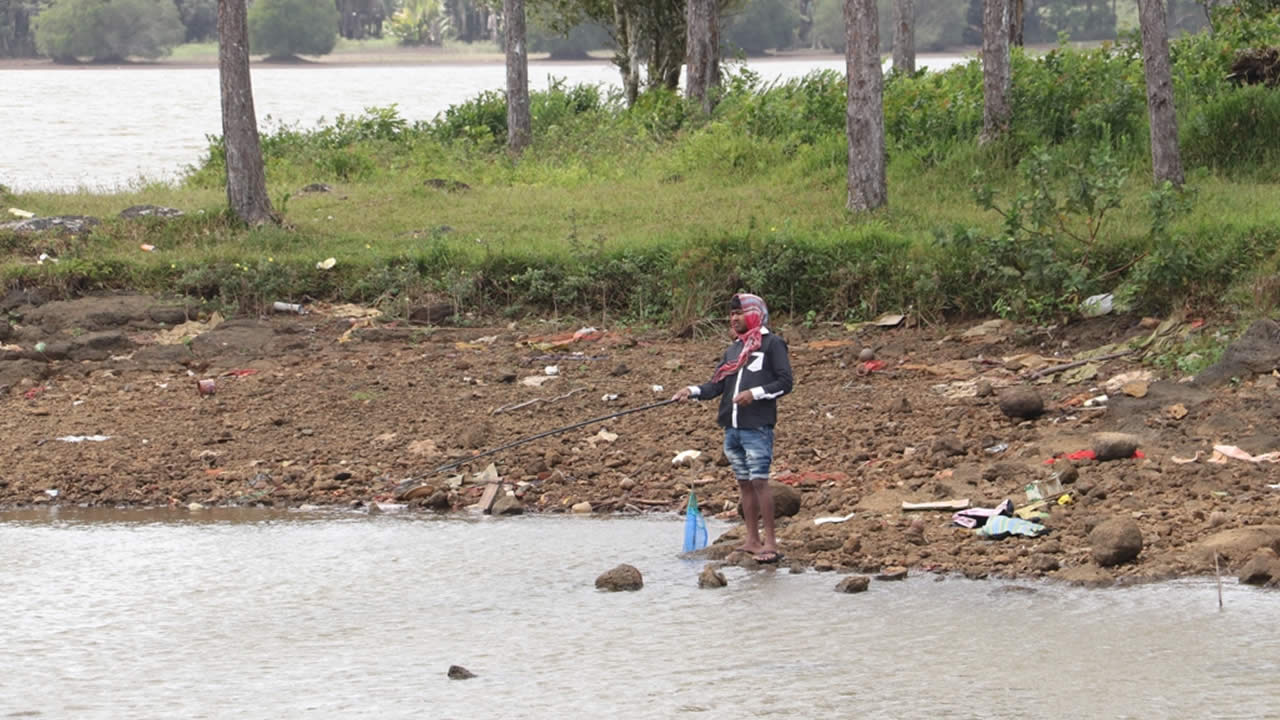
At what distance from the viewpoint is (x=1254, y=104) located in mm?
18156

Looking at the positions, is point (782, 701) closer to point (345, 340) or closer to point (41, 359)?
point (345, 340)

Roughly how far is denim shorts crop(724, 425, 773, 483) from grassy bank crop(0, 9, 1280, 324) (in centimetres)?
602

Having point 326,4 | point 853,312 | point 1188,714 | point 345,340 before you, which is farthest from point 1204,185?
point 326,4

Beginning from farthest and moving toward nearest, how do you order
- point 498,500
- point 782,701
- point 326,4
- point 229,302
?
point 326,4 → point 229,302 → point 498,500 → point 782,701

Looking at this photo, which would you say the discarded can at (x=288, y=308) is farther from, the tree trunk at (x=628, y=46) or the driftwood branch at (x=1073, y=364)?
the tree trunk at (x=628, y=46)

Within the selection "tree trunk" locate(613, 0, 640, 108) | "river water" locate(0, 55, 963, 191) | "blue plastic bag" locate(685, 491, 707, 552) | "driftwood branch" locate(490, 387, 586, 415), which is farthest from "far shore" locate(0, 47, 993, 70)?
"blue plastic bag" locate(685, 491, 707, 552)

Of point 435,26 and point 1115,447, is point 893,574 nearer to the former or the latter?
point 1115,447

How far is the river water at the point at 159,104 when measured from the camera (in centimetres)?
3825

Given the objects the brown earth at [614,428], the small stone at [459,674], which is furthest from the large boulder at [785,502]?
the small stone at [459,674]

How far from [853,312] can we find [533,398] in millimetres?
3629

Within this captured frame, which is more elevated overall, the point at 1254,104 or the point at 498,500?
the point at 1254,104

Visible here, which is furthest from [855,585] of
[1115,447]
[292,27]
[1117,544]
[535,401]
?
[292,27]

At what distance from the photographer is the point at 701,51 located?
27047 mm

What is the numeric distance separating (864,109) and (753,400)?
9.54 metres
